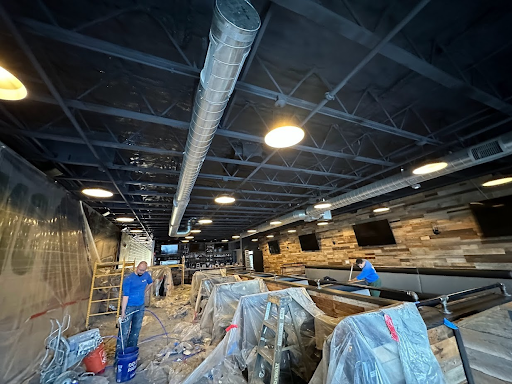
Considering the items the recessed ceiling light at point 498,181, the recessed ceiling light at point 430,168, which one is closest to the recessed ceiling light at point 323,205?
→ the recessed ceiling light at point 430,168

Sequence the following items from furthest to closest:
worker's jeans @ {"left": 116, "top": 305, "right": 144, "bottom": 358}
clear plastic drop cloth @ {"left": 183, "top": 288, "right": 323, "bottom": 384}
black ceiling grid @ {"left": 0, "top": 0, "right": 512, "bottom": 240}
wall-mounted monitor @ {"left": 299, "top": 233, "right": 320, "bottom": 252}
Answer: wall-mounted monitor @ {"left": 299, "top": 233, "right": 320, "bottom": 252}, worker's jeans @ {"left": 116, "top": 305, "right": 144, "bottom": 358}, clear plastic drop cloth @ {"left": 183, "top": 288, "right": 323, "bottom": 384}, black ceiling grid @ {"left": 0, "top": 0, "right": 512, "bottom": 240}

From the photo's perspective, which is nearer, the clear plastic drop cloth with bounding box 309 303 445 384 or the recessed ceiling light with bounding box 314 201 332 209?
the clear plastic drop cloth with bounding box 309 303 445 384

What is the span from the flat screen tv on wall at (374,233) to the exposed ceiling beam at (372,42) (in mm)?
5168

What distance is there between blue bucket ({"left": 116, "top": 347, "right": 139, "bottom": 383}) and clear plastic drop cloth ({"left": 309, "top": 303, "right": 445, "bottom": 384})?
9.37ft

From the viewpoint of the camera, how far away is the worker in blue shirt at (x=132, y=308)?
3459 millimetres

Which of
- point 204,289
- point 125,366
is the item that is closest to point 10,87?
point 125,366

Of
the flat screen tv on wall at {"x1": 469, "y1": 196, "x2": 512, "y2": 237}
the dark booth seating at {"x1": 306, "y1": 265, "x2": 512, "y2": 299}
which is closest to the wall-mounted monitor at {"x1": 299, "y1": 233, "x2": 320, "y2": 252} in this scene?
the dark booth seating at {"x1": 306, "y1": 265, "x2": 512, "y2": 299}

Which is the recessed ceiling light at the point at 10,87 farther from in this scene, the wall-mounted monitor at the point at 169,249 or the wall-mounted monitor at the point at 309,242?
the wall-mounted monitor at the point at 169,249

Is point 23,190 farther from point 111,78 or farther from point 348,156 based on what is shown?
point 348,156

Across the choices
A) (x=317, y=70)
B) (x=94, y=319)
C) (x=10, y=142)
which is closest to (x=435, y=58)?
(x=317, y=70)

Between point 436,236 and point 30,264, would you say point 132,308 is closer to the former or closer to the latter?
point 30,264

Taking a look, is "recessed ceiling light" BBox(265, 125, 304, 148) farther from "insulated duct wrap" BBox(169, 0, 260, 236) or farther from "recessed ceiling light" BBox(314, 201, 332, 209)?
"recessed ceiling light" BBox(314, 201, 332, 209)

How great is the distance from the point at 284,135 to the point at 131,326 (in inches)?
167

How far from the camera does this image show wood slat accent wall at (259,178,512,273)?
479cm
